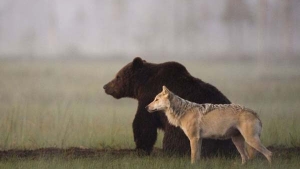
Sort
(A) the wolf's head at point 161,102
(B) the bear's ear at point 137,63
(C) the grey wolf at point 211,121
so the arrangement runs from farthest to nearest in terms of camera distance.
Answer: (B) the bear's ear at point 137,63 → (A) the wolf's head at point 161,102 → (C) the grey wolf at point 211,121

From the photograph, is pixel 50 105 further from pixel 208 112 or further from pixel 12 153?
pixel 208 112

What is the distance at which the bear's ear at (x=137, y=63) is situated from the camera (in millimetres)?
6766

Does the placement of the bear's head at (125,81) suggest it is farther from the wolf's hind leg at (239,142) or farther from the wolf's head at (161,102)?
the wolf's hind leg at (239,142)

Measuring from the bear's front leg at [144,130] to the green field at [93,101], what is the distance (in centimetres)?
44

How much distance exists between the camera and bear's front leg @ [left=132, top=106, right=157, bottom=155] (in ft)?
21.6

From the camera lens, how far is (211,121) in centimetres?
600

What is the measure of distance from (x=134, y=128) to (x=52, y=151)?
967mm

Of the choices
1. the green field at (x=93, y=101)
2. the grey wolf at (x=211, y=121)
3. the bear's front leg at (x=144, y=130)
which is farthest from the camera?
the green field at (x=93, y=101)

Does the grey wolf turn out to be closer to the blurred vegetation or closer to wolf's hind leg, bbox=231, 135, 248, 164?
wolf's hind leg, bbox=231, 135, 248, 164

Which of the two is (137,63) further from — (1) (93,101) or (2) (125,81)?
(1) (93,101)

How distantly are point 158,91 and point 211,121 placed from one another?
2.60 feet

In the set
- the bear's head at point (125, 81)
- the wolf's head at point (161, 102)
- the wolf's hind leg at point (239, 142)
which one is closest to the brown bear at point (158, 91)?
the bear's head at point (125, 81)

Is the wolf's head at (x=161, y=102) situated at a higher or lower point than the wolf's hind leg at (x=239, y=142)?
higher

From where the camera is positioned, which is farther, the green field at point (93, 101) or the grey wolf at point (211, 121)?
the green field at point (93, 101)
